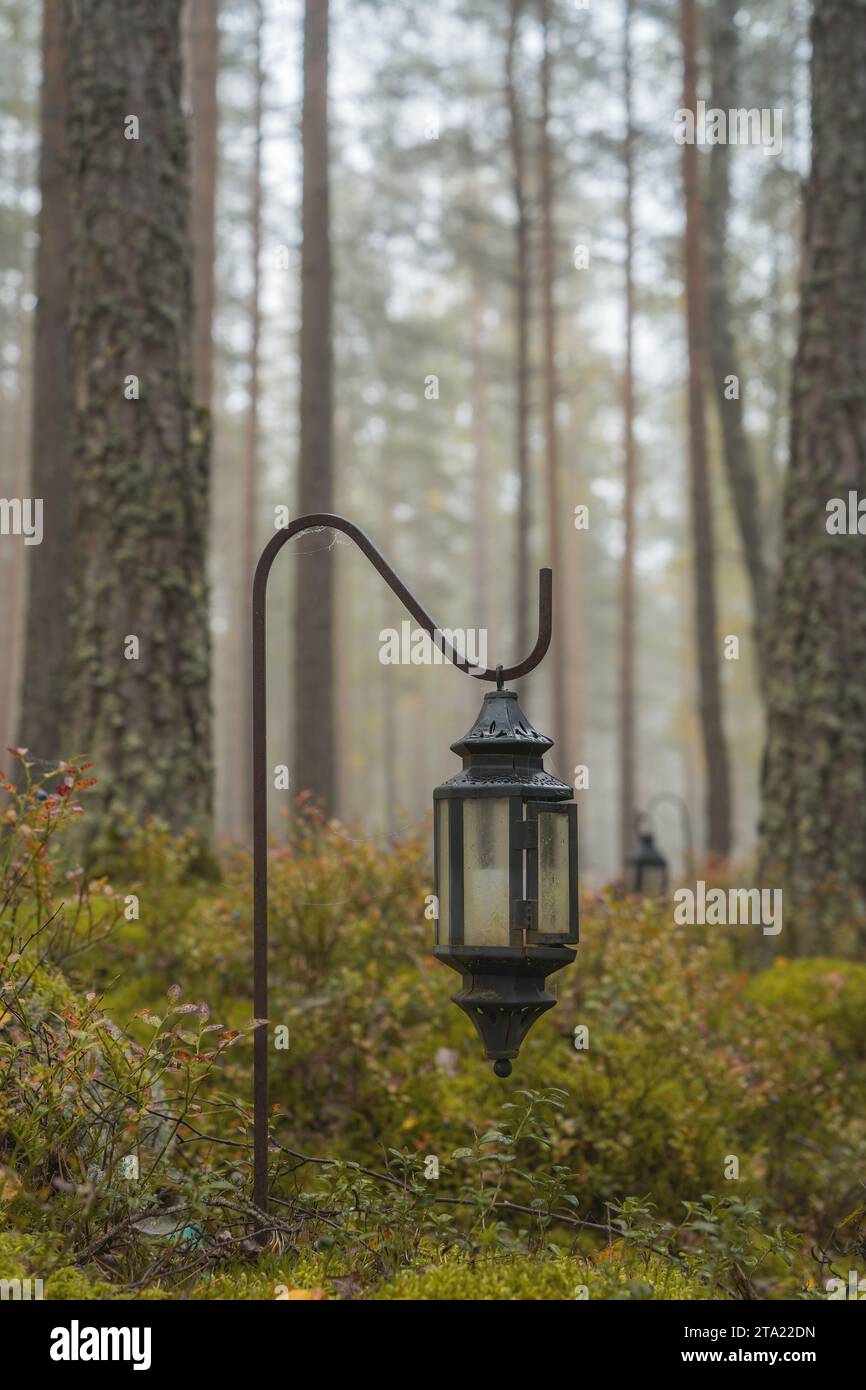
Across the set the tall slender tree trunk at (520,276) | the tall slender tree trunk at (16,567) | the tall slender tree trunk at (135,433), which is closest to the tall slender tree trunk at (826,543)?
the tall slender tree trunk at (135,433)

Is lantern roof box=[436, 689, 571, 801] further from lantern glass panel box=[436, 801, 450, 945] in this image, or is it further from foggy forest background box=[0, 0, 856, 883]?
foggy forest background box=[0, 0, 856, 883]

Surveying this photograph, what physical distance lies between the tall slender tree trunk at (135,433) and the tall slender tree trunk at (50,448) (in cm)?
253

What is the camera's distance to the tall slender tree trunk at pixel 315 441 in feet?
35.7

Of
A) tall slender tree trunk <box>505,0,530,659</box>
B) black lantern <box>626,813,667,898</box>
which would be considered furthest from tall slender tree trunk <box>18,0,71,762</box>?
tall slender tree trunk <box>505,0,530,659</box>

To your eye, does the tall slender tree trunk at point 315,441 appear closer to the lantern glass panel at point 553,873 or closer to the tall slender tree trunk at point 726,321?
the tall slender tree trunk at point 726,321

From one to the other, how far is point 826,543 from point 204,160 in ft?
34.4

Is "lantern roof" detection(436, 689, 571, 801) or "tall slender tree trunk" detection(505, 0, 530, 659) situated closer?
"lantern roof" detection(436, 689, 571, 801)

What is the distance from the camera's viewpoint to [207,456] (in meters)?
7.28

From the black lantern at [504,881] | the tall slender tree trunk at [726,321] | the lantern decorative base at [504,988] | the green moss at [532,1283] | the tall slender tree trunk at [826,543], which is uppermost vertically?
the tall slender tree trunk at [726,321]

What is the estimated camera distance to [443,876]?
3.15 m

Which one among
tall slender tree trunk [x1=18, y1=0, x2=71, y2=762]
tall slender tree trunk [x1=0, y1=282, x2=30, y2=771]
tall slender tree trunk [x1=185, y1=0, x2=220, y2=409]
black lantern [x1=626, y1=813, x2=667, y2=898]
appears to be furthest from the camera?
tall slender tree trunk [x1=0, y1=282, x2=30, y2=771]

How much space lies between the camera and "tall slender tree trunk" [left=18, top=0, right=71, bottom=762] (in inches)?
388

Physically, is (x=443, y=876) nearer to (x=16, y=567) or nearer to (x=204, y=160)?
(x=204, y=160)
